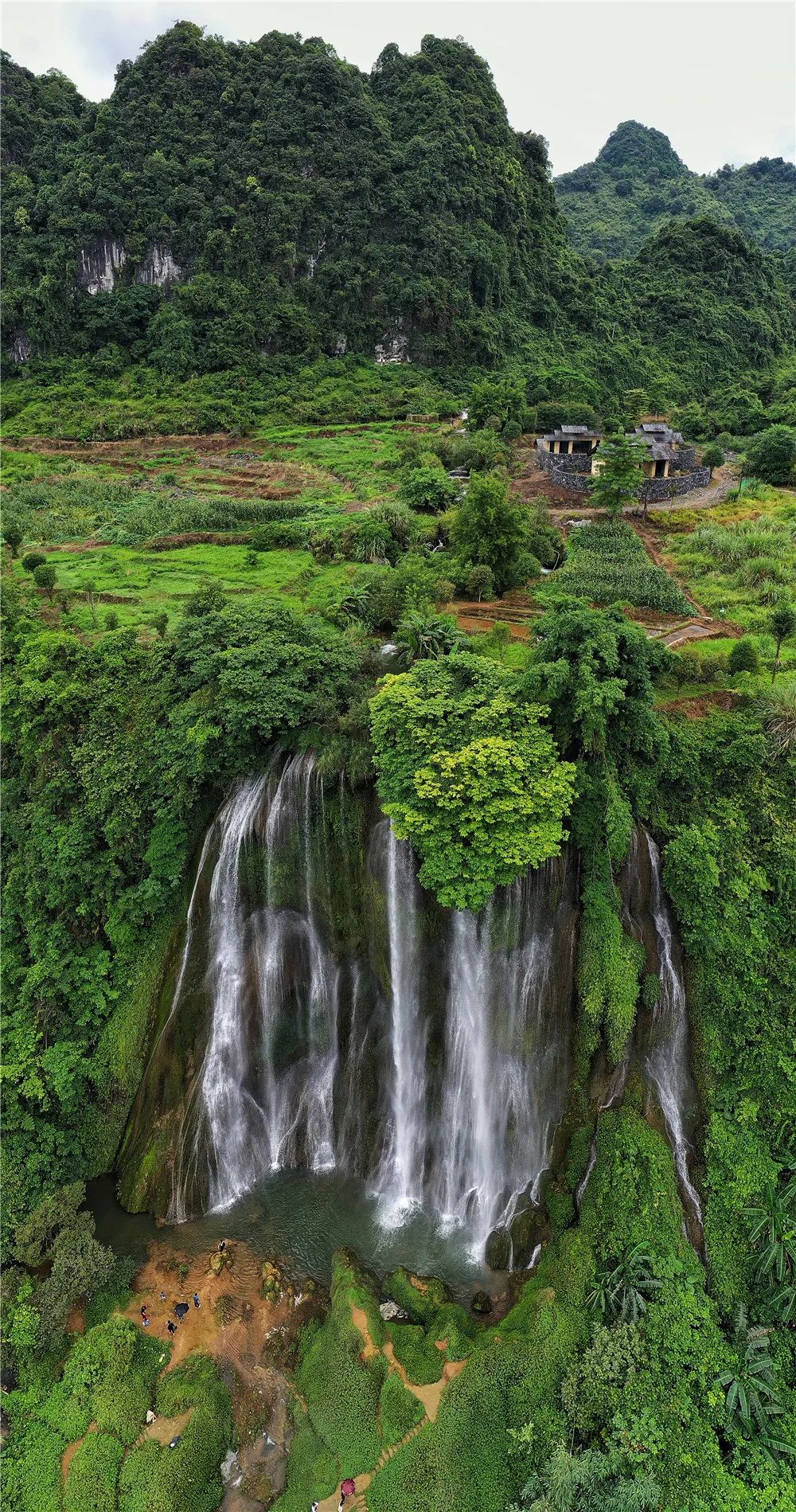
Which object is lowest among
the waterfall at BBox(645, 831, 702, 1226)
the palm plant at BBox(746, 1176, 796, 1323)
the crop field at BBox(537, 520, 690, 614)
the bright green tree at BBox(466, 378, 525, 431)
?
the palm plant at BBox(746, 1176, 796, 1323)

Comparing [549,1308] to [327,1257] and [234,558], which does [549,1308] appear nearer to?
[327,1257]

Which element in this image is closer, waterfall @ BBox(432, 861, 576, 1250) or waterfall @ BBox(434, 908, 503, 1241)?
waterfall @ BBox(432, 861, 576, 1250)

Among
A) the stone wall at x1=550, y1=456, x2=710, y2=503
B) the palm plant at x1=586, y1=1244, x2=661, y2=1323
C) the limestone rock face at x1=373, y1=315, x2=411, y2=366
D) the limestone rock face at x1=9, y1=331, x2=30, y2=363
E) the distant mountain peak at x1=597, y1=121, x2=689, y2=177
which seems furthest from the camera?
the distant mountain peak at x1=597, y1=121, x2=689, y2=177

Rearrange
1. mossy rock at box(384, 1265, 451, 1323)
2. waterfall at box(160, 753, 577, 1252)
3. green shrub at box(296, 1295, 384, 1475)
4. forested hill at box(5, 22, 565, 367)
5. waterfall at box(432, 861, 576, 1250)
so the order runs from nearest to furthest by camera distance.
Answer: green shrub at box(296, 1295, 384, 1475)
mossy rock at box(384, 1265, 451, 1323)
waterfall at box(432, 861, 576, 1250)
waterfall at box(160, 753, 577, 1252)
forested hill at box(5, 22, 565, 367)

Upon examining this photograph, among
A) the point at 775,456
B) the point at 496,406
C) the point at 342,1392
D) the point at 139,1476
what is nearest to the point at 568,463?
the point at 775,456

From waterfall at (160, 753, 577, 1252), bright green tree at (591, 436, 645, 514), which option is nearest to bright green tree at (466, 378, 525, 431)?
bright green tree at (591, 436, 645, 514)

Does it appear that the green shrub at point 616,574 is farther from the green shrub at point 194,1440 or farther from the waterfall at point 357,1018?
the green shrub at point 194,1440

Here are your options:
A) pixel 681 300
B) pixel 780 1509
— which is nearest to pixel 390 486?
pixel 780 1509

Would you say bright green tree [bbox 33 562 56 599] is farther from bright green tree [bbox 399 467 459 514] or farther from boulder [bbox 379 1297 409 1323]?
boulder [bbox 379 1297 409 1323]
